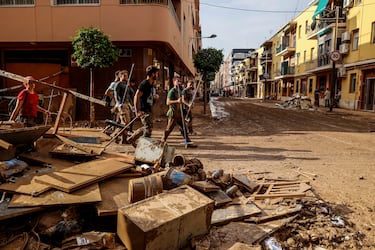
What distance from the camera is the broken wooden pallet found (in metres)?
4.04

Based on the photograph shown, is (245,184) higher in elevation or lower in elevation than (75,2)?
lower

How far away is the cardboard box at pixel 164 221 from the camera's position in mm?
2504

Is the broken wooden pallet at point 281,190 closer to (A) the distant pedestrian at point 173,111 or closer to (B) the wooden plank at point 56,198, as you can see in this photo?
(B) the wooden plank at point 56,198

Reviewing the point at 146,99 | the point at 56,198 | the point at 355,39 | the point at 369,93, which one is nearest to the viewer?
the point at 56,198

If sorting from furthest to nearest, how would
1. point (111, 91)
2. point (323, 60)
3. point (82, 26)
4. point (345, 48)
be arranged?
point (323, 60) → point (345, 48) → point (82, 26) → point (111, 91)

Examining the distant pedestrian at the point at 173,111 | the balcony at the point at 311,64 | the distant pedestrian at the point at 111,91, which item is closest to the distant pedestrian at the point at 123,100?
the distant pedestrian at the point at 111,91

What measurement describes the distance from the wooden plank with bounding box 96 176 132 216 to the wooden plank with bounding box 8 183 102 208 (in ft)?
0.33

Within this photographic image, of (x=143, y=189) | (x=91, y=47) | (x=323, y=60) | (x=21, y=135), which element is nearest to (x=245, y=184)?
(x=143, y=189)

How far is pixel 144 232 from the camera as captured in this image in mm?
2426

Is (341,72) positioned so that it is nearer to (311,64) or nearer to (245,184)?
(311,64)

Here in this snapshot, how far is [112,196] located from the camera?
10.7ft

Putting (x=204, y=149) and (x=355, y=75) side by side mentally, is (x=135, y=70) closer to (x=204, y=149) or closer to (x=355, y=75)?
(x=204, y=149)

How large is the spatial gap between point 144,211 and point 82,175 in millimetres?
1144

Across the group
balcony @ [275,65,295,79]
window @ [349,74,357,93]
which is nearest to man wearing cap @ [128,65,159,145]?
window @ [349,74,357,93]
